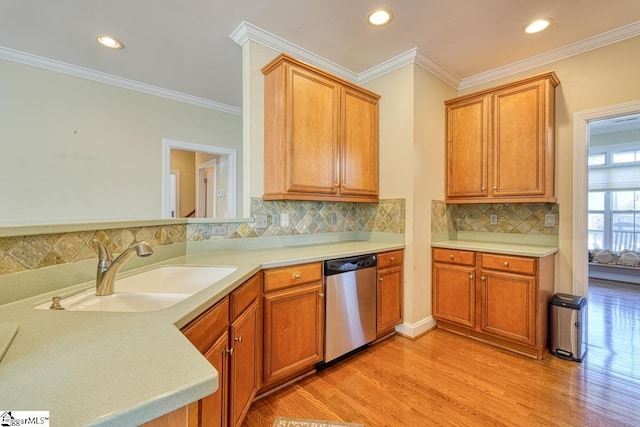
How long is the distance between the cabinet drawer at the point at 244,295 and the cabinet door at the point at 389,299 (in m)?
1.25

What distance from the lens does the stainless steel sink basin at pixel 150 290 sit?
118 cm

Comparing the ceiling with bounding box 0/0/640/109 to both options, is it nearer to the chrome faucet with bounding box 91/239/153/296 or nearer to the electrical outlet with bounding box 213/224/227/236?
the electrical outlet with bounding box 213/224/227/236

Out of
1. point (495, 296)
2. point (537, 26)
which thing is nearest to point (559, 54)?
point (537, 26)

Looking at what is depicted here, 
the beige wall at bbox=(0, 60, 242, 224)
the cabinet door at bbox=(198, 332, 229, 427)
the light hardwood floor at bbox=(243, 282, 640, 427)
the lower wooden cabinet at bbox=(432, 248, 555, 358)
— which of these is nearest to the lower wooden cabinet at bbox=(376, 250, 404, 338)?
the light hardwood floor at bbox=(243, 282, 640, 427)

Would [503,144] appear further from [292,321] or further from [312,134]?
[292,321]

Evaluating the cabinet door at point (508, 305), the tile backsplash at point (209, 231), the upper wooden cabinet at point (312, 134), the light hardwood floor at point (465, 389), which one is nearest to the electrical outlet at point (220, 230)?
the tile backsplash at point (209, 231)

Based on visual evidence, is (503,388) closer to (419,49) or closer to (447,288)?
(447,288)

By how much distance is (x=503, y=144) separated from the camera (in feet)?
9.09

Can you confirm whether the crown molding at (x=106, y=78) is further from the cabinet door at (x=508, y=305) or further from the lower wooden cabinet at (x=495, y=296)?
the cabinet door at (x=508, y=305)

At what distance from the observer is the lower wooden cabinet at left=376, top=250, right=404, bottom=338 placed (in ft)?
8.44

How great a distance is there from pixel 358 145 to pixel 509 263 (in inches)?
68.4

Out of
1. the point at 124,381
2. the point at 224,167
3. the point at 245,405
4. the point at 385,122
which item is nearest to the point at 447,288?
the point at 385,122

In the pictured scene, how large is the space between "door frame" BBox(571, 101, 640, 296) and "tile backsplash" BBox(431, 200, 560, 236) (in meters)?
0.16

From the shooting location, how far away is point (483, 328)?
2.62m
